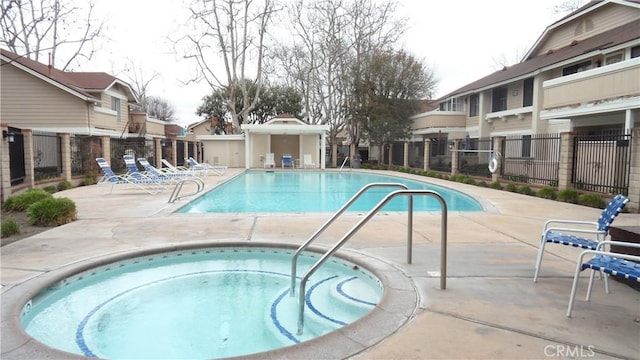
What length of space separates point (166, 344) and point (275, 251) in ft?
8.50

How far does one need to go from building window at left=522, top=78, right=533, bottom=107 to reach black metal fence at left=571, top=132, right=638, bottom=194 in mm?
10260

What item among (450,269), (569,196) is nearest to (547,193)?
(569,196)

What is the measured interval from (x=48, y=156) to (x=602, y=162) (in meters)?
19.9

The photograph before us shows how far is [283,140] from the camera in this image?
31609mm

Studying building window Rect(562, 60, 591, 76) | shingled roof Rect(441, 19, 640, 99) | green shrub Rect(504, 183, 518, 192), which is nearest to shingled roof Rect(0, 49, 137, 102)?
green shrub Rect(504, 183, 518, 192)

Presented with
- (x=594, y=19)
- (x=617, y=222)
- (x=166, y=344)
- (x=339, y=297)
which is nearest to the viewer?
(x=166, y=344)

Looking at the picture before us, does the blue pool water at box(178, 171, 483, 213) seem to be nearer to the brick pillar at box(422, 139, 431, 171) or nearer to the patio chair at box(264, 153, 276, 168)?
the brick pillar at box(422, 139, 431, 171)

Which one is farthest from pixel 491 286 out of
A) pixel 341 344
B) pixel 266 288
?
pixel 266 288

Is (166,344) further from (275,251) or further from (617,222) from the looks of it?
(617,222)

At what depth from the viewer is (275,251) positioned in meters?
6.04

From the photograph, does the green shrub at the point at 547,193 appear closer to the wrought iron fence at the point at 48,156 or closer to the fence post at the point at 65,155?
the fence post at the point at 65,155

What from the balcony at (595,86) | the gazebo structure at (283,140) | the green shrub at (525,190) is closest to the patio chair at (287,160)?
the gazebo structure at (283,140)

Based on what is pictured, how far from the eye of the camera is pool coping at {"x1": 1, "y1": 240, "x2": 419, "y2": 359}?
8.89ft

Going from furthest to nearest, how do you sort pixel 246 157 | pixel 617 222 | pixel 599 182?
pixel 246 157
pixel 599 182
pixel 617 222
